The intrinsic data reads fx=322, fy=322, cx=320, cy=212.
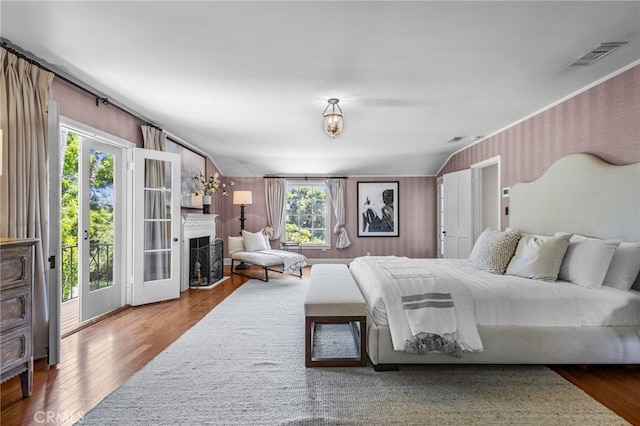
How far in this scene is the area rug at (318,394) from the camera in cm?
179

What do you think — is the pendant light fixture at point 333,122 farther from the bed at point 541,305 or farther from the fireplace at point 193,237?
the fireplace at point 193,237

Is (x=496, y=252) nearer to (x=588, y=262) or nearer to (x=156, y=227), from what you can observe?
(x=588, y=262)

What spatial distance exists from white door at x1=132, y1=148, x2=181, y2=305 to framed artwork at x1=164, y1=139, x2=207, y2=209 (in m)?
0.65

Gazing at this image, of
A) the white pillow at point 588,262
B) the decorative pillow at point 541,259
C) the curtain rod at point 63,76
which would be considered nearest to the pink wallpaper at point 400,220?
the curtain rod at point 63,76

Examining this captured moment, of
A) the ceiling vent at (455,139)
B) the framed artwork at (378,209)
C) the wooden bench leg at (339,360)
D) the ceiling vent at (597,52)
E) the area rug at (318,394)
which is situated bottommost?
the area rug at (318,394)

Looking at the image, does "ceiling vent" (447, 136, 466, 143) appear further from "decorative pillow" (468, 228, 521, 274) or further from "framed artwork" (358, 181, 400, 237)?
"decorative pillow" (468, 228, 521, 274)

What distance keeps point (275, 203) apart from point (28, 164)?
16.6 ft

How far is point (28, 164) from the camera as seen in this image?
2.44m

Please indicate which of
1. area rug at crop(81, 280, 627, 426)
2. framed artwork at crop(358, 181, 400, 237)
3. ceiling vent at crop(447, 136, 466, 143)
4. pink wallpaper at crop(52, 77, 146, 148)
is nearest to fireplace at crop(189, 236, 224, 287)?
pink wallpaper at crop(52, 77, 146, 148)

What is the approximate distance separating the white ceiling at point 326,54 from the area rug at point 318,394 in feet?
7.77

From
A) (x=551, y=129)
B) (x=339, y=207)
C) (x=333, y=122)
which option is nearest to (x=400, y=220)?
(x=339, y=207)

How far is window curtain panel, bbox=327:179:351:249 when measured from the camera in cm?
739

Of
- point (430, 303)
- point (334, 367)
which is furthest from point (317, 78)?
point (334, 367)

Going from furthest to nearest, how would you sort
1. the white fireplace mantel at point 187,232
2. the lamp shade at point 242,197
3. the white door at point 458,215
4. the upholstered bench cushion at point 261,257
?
the lamp shade at point 242,197
the upholstered bench cushion at point 261,257
the white door at point 458,215
the white fireplace mantel at point 187,232
